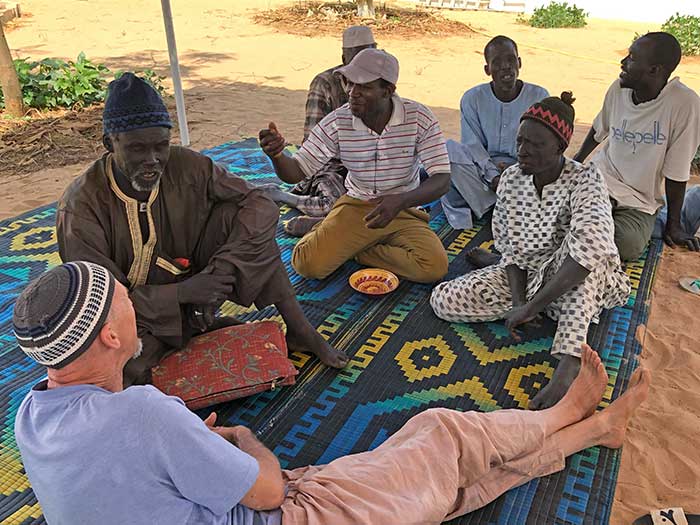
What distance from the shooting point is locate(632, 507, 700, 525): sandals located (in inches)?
83.7

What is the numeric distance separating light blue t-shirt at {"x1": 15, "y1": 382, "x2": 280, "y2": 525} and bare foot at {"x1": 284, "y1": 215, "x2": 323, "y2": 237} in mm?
2989

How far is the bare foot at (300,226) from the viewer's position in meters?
4.33

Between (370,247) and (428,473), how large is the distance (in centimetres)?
213

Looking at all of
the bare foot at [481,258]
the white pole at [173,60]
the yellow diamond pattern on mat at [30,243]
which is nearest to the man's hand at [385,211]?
the bare foot at [481,258]

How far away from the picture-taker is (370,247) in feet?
12.6

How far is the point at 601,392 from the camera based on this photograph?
242 cm

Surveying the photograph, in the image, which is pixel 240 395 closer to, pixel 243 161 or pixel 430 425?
pixel 430 425

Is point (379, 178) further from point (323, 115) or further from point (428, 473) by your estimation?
point (428, 473)

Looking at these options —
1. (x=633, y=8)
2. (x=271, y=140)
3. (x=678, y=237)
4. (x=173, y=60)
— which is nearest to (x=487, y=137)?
(x=678, y=237)

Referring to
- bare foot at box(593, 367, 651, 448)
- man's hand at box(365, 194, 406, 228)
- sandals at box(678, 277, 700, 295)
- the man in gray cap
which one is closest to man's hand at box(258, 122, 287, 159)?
man's hand at box(365, 194, 406, 228)

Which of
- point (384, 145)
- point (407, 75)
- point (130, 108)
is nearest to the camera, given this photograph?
point (130, 108)

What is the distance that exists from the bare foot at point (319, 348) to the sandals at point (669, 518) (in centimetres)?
142

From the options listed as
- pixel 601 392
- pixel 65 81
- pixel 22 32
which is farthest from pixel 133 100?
pixel 22 32

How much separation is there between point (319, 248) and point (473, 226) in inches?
56.8
